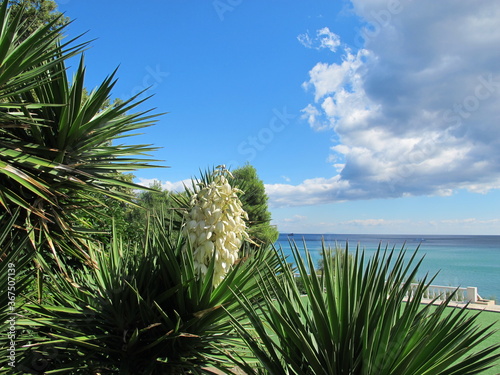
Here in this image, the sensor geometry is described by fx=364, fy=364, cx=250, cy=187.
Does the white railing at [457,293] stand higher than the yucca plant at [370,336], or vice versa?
the yucca plant at [370,336]

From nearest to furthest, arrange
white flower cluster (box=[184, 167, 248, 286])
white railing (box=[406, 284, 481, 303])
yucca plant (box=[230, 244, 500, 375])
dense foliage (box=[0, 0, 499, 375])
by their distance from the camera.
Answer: yucca plant (box=[230, 244, 500, 375])
dense foliage (box=[0, 0, 499, 375])
white flower cluster (box=[184, 167, 248, 286])
white railing (box=[406, 284, 481, 303])

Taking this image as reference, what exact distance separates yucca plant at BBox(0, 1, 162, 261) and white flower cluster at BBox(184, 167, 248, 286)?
1032 mm

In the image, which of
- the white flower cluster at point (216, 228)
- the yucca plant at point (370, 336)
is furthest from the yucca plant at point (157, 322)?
the yucca plant at point (370, 336)

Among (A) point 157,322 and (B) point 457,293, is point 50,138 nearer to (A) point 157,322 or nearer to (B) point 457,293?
(A) point 157,322

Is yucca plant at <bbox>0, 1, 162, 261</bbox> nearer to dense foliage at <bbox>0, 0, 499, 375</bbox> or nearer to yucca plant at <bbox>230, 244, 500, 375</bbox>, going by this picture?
dense foliage at <bbox>0, 0, 499, 375</bbox>

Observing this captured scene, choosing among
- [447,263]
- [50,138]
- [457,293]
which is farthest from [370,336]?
[447,263]

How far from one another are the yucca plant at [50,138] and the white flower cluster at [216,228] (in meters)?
1.03

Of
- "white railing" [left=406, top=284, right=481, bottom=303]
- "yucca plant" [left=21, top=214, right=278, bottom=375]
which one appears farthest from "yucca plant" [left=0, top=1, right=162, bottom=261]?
"white railing" [left=406, top=284, right=481, bottom=303]

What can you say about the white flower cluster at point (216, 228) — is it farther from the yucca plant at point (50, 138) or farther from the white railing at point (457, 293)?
the white railing at point (457, 293)

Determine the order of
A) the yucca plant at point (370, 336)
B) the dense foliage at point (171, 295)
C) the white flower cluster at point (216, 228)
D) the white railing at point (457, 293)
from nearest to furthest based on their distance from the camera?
the yucca plant at point (370, 336) < the dense foliage at point (171, 295) < the white flower cluster at point (216, 228) < the white railing at point (457, 293)

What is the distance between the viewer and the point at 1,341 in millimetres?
2271

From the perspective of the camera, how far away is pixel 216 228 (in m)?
2.40

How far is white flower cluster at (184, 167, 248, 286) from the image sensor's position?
2398mm

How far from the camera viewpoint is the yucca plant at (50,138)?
2662 millimetres
